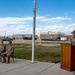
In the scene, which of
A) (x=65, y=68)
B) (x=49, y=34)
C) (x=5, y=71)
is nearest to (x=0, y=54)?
(x=5, y=71)

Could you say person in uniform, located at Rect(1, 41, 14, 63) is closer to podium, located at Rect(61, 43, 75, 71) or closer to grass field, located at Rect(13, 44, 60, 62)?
grass field, located at Rect(13, 44, 60, 62)

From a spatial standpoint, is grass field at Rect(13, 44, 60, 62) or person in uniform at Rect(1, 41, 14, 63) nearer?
person in uniform at Rect(1, 41, 14, 63)

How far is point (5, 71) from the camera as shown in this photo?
10164 millimetres

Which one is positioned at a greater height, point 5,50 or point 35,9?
point 35,9

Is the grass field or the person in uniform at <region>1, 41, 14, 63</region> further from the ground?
the person in uniform at <region>1, 41, 14, 63</region>

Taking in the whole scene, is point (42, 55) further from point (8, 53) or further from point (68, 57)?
point (68, 57)

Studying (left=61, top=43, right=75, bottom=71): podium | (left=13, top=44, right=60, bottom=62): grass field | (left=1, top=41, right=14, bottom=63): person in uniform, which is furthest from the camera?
(left=13, top=44, right=60, bottom=62): grass field

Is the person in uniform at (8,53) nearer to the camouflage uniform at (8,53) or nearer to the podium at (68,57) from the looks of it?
the camouflage uniform at (8,53)

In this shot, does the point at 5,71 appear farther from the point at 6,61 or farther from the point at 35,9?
the point at 35,9

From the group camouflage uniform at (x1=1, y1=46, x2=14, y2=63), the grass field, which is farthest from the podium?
the grass field

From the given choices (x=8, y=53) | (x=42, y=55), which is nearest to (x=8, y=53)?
(x=8, y=53)

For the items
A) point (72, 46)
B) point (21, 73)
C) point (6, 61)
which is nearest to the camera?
point (21, 73)

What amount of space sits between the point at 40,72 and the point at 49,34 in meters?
128

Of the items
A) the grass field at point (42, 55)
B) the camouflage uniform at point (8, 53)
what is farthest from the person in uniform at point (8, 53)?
the grass field at point (42, 55)
